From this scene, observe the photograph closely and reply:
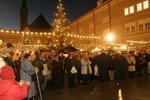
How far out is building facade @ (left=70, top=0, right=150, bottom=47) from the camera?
42.5 meters

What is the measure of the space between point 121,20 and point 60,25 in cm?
1689

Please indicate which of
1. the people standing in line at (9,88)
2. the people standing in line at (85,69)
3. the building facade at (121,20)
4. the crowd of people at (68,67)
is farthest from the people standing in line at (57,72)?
the building facade at (121,20)

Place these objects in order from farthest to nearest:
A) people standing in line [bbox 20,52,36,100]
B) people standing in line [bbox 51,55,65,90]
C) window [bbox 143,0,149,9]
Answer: window [bbox 143,0,149,9] → people standing in line [bbox 51,55,65,90] → people standing in line [bbox 20,52,36,100]

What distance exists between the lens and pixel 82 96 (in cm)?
1424

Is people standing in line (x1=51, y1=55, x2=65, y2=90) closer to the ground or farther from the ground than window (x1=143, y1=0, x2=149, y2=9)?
closer to the ground

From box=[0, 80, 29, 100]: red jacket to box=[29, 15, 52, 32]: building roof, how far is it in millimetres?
80711

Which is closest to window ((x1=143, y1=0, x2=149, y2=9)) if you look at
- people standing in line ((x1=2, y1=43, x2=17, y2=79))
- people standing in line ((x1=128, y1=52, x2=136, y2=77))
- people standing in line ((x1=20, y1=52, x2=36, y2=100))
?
people standing in line ((x1=128, y1=52, x2=136, y2=77))

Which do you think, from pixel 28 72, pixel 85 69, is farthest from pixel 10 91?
pixel 85 69

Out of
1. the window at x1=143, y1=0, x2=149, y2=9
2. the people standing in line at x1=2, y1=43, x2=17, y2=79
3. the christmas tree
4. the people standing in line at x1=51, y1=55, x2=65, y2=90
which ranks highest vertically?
the window at x1=143, y1=0, x2=149, y2=9

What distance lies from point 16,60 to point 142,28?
106 ft

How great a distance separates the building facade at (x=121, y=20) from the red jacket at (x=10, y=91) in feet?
102

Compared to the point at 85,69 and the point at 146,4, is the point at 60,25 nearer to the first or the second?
the point at 146,4

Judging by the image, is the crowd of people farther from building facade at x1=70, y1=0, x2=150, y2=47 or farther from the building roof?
the building roof

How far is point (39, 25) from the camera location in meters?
87.4
